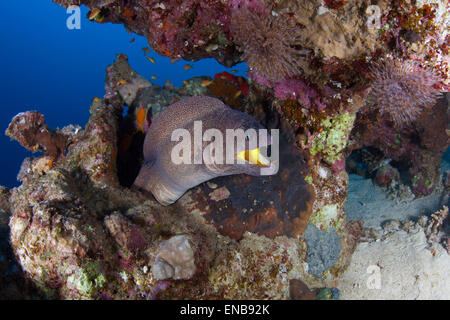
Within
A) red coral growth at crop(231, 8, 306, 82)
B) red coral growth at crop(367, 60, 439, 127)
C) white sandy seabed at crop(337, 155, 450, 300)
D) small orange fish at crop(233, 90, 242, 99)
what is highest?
small orange fish at crop(233, 90, 242, 99)

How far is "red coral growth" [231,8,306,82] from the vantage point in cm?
326

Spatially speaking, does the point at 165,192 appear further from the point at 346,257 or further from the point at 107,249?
the point at 346,257

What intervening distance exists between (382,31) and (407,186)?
204 inches

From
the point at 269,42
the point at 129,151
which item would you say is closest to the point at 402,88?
the point at 269,42

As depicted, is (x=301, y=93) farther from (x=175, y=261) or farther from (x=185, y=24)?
(x=175, y=261)

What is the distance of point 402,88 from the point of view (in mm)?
3031

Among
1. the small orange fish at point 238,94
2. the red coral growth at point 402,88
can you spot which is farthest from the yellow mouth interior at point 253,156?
the small orange fish at point 238,94

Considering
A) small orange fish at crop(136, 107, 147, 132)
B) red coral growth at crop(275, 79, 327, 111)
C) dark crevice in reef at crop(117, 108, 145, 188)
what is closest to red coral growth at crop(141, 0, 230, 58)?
small orange fish at crop(136, 107, 147, 132)

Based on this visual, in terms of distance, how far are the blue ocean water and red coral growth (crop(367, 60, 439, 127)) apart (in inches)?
1773

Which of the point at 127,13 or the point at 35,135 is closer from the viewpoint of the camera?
the point at 35,135

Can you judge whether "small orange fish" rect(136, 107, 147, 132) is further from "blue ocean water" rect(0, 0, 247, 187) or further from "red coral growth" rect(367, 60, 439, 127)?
"blue ocean water" rect(0, 0, 247, 187)

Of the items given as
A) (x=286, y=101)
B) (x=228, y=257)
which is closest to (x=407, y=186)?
(x=286, y=101)

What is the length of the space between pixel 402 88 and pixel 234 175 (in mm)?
2415

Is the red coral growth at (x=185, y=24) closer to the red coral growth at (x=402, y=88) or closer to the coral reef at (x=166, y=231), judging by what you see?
the coral reef at (x=166, y=231)
